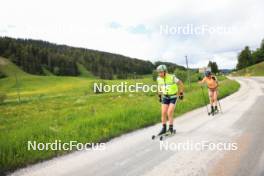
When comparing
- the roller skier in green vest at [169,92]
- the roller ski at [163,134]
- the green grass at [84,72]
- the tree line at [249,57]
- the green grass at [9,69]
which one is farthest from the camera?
the green grass at [84,72]

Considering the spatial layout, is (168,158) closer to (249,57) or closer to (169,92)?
(169,92)

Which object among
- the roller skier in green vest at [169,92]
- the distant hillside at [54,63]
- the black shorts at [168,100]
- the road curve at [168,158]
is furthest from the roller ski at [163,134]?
the distant hillside at [54,63]

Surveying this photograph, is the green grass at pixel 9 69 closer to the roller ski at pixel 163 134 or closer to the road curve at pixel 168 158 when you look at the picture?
the roller ski at pixel 163 134

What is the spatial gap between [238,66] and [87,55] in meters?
99.2

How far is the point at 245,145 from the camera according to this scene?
6703mm

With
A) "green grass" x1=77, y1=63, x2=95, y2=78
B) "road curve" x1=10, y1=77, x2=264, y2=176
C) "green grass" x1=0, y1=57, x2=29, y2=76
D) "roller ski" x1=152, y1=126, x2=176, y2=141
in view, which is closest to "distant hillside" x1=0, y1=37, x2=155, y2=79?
"green grass" x1=77, y1=63, x2=95, y2=78

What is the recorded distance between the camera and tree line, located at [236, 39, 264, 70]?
127 m

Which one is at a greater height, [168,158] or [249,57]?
[249,57]

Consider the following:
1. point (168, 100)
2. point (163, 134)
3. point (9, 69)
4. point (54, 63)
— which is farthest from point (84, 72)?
point (163, 134)

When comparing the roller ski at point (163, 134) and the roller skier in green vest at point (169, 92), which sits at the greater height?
the roller skier in green vest at point (169, 92)

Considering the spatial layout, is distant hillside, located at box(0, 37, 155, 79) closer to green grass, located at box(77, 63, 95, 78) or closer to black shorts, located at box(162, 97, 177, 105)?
green grass, located at box(77, 63, 95, 78)

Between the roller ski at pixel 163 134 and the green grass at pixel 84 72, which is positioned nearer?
the roller ski at pixel 163 134

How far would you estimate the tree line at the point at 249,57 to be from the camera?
127200mm

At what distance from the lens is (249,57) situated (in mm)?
133500
